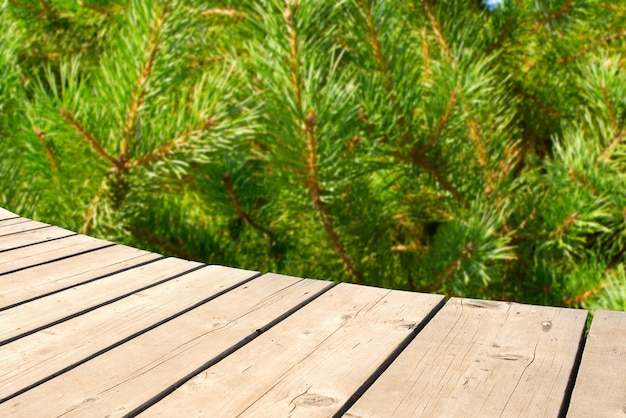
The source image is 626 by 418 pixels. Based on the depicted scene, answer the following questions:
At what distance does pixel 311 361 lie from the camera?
1.95 feet

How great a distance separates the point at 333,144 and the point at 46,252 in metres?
0.38

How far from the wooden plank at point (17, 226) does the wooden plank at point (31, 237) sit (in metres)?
0.01

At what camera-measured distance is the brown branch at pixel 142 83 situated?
99 centimetres

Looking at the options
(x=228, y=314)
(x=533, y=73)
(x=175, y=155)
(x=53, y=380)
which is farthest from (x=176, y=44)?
(x=533, y=73)

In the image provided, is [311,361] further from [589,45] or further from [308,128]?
[589,45]

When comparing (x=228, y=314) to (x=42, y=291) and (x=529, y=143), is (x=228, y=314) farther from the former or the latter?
(x=529, y=143)

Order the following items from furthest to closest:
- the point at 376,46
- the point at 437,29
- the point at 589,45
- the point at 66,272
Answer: the point at 589,45, the point at 437,29, the point at 376,46, the point at 66,272

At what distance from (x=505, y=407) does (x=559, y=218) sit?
2.22 feet

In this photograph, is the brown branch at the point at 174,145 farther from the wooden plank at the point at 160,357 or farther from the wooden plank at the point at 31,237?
the wooden plank at the point at 160,357

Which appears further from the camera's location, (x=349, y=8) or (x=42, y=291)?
(x=349, y=8)

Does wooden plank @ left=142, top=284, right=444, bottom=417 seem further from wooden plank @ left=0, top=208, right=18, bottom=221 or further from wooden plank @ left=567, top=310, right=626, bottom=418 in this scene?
wooden plank @ left=0, top=208, right=18, bottom=221

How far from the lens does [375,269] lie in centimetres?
115

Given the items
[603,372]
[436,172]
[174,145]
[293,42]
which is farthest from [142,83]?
[603,372]

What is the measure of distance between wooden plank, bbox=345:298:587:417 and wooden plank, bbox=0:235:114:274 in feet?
1.52
